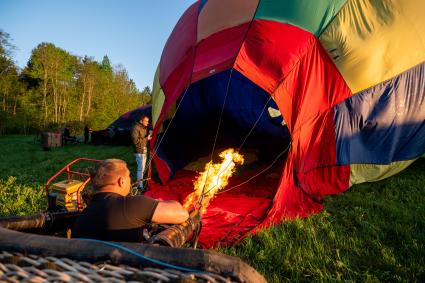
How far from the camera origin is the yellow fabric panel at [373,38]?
493cm

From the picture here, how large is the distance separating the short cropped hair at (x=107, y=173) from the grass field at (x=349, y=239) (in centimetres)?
166

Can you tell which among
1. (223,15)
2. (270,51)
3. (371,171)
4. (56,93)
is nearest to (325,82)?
(270,51)

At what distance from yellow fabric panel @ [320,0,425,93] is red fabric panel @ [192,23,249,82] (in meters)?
1.34

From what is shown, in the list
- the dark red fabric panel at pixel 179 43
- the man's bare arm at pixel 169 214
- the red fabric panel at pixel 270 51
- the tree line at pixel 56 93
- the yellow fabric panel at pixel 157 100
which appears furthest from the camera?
the tree line at pixel 56 93

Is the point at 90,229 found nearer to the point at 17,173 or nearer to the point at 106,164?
the point at 106,164

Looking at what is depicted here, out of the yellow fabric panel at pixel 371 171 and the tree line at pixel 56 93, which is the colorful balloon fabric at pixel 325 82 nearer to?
the yellow fabric panel at pixel 371 171

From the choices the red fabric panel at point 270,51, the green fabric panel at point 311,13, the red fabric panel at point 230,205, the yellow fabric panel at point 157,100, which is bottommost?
the red fabric panel at point 230,205

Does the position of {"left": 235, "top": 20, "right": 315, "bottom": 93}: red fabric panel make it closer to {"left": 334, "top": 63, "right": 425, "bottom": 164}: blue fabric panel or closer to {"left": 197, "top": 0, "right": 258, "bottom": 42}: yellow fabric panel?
{"left": 197, "top": 0, "right": 258, "bottom": 42}: yellow fabric panel

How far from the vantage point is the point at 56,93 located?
→ 105 feet

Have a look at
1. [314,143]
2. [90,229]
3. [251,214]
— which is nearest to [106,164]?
[90,229]

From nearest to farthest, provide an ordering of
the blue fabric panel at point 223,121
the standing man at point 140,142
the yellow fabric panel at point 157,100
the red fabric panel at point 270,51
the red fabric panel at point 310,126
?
the red fabric panel at point 310,126 → the red fabric panel at point 270,51 → the yellow fabric panel at point 157,100 → the standing man at point 140,142 → the blue fabric panel at point 223,121

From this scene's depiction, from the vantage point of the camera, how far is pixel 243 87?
341 inches

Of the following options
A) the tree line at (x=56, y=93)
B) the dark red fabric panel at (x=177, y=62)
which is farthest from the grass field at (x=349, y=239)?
the tree line at (x=56, y=93)

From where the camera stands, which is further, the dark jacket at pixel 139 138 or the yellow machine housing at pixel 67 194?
the dark jacket at pixel 139 138
